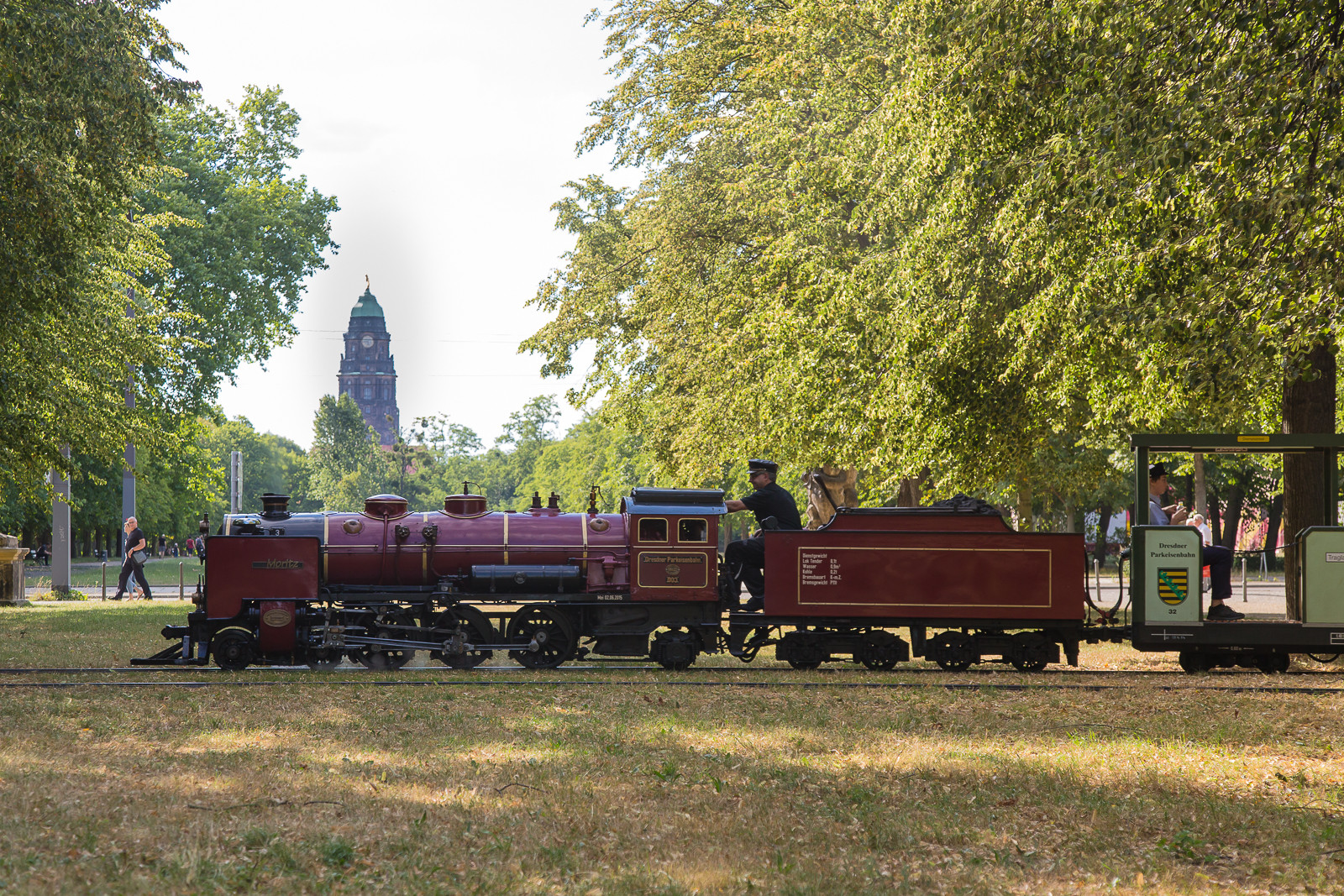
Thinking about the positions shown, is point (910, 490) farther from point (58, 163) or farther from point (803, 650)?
point (58, 163)

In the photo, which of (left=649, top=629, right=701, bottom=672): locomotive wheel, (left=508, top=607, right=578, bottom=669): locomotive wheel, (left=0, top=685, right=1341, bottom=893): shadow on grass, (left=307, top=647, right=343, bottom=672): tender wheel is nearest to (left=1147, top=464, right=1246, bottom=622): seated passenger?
(left=0, top=685, right=1341, bottom=893): shadow on grass

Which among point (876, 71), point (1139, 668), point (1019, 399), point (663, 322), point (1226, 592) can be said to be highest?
point (876, 71)

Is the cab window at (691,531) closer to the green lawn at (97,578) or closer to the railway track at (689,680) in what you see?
the railway track at (689,680)

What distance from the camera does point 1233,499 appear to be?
58031mm

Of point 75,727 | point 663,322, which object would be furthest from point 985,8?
point 663,322

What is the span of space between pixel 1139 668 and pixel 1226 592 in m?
1.91

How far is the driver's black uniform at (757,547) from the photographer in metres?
15.6

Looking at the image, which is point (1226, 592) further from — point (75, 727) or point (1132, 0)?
point (75, 727)

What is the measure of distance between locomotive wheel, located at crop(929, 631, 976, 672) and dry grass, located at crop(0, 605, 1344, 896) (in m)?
2.86

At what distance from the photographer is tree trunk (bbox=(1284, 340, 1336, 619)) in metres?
14.7

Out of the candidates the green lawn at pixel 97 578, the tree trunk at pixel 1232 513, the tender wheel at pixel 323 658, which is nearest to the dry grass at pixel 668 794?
the tender wheel at pixel 323 658

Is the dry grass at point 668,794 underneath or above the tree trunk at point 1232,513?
underneath

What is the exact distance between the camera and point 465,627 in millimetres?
15188

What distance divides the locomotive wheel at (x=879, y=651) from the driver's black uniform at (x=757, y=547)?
1457 millimetres
